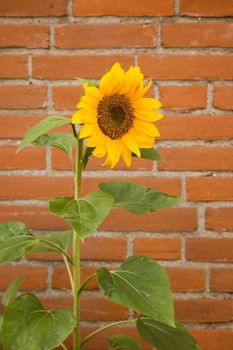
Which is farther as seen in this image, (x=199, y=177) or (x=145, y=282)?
(x=199, y=177)

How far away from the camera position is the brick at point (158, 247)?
1522 millimetres

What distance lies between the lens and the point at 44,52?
149 cm

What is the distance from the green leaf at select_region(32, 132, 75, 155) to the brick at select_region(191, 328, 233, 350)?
0.70 metres

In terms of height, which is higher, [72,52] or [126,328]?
[72,52]

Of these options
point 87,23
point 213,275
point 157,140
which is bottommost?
point 213,275

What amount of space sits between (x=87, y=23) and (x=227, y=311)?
890 mm

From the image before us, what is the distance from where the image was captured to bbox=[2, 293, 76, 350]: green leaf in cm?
98

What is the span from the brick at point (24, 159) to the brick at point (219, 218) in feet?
1.59

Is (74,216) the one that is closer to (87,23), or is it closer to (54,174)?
(54,174)

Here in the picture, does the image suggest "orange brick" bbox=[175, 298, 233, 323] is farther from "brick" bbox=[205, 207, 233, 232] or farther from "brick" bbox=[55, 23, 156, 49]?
"brick" bbox=[55, 23, 156, 49]

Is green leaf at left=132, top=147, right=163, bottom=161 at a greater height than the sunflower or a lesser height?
lesser

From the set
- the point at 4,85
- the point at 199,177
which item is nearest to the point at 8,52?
the point at 4,85

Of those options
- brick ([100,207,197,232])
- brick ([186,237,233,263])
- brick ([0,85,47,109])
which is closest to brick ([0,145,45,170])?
brick ([0,85,47,109])

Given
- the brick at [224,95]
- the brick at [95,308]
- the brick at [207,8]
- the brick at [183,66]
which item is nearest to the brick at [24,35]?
the brick at [183,66]
